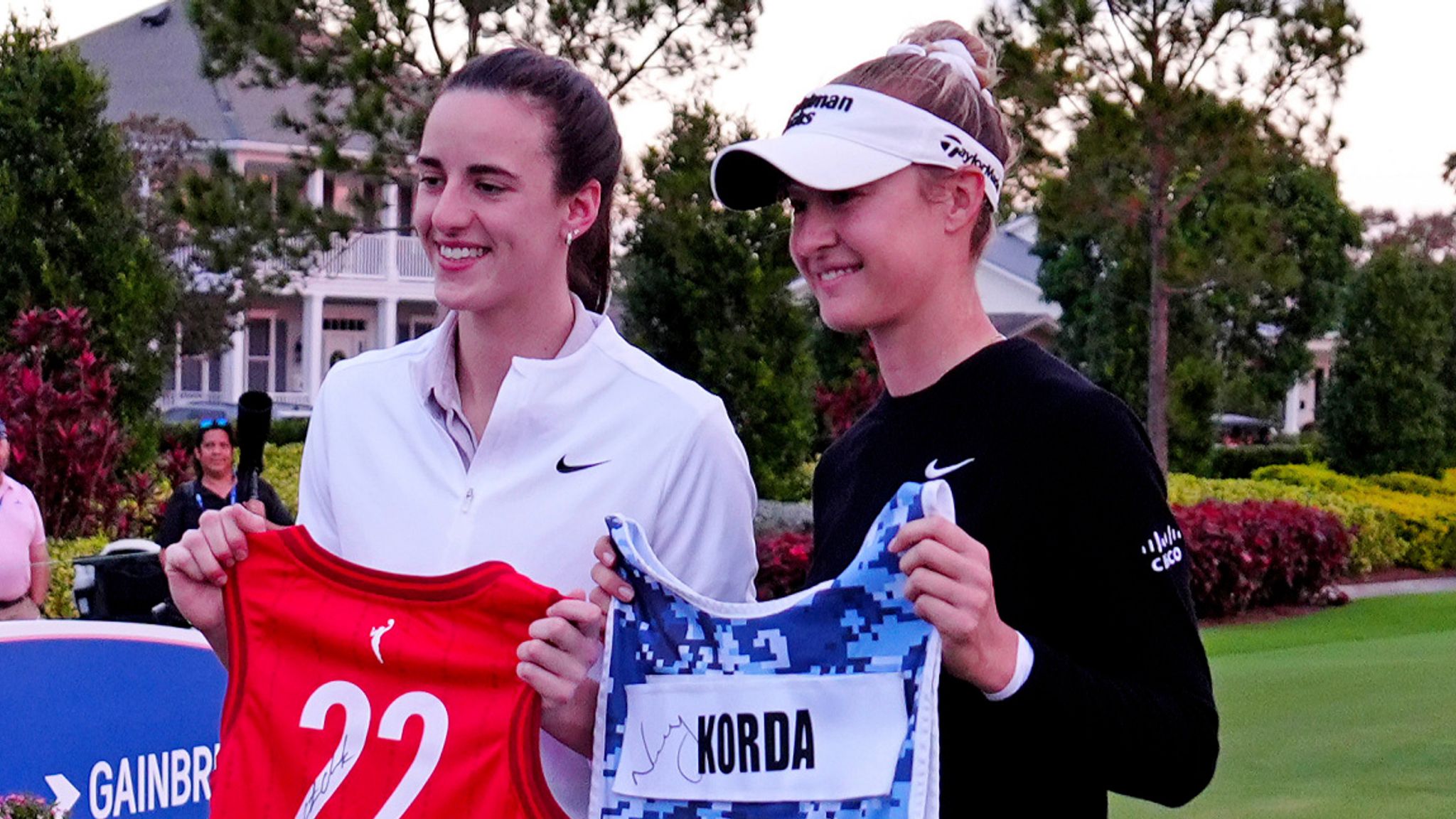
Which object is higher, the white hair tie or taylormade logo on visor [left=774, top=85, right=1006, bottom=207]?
the white hair tie

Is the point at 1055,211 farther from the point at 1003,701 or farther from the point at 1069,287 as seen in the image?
the point at 1069,287

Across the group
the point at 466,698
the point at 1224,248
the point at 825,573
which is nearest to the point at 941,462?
the point at 825,573

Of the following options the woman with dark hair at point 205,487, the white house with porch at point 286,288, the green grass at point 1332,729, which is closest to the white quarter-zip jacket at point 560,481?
the green grass at point 1332,729

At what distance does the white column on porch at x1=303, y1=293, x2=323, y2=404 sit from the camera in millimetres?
44250

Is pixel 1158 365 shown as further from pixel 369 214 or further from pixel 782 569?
pixel 782 569

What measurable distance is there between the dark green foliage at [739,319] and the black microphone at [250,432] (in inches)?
651

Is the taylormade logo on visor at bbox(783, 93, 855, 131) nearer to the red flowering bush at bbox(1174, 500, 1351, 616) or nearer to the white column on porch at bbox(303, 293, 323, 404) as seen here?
the red flowering bush at bbox(1174, 500, 1351, 616)

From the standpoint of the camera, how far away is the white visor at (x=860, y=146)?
8.54 ft

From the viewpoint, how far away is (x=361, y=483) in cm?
320

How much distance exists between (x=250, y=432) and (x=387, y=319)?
4303cm

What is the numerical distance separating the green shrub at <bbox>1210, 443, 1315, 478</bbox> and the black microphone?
3373 cm

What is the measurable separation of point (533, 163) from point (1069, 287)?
152ft

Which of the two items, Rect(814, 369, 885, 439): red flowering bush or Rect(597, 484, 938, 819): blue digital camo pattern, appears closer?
Rect(597, 484, 938, 819): blue digital camo pattern

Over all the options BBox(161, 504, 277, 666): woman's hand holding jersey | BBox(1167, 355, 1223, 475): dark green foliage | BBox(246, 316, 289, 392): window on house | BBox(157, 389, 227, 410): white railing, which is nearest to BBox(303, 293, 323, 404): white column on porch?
BBox(246, 316, 289, 392): window on house
